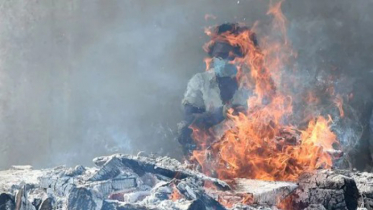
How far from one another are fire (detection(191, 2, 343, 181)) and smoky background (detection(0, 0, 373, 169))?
1.01m

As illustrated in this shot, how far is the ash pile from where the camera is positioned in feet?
18.8

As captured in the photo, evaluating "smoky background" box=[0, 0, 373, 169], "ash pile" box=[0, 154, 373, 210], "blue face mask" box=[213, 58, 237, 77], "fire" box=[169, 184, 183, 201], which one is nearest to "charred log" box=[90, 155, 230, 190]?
"ash pile" box=[0, 154, 373, 210]

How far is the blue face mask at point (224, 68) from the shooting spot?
12.4 metres

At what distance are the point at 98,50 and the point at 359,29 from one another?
9782 mm

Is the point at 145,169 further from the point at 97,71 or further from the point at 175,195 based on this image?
the point at 97,71

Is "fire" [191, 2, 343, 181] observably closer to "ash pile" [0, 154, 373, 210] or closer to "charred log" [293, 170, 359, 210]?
"charred log" [293, 170, 359, 210]

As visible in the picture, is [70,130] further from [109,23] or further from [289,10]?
[289,10]

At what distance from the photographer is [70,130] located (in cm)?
1316

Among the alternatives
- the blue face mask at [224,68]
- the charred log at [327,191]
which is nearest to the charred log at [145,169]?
the charred log at [327,191]

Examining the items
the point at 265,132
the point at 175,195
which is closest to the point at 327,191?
the point at 175,195

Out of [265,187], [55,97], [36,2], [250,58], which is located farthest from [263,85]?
[36,2]

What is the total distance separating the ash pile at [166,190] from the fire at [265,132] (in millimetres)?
1027

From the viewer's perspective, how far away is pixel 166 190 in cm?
641

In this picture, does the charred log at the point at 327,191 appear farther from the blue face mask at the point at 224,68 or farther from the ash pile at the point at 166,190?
the blue face mask at the point at 224,68
